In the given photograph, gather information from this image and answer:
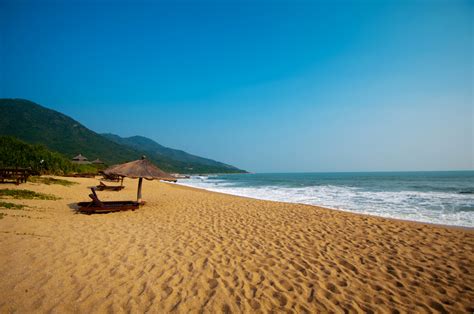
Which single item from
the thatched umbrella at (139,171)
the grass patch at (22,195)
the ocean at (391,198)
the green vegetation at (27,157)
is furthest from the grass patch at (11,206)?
the green vegetation at (27,157)

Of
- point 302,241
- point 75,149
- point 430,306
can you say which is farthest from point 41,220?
point 75,149

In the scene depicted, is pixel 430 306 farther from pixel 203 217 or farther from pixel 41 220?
pixel 41 220

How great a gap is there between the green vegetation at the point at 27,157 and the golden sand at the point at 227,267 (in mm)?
22307

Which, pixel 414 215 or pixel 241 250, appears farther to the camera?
pixel 414 215

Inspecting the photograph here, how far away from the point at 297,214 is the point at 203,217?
4489mm

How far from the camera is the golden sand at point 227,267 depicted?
3473 mm

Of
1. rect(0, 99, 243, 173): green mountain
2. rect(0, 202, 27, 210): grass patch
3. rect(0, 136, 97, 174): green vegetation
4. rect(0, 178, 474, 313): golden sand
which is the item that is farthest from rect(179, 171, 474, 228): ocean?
rect(0, 99, 243, 173): green mountain

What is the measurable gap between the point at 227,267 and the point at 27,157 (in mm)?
31233

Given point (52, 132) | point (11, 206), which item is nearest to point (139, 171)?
point (11, 206)

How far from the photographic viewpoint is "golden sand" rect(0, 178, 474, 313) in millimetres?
3473

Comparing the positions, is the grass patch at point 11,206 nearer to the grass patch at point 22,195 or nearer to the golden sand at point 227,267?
the golden sand at point 227,267

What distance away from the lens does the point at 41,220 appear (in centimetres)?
772

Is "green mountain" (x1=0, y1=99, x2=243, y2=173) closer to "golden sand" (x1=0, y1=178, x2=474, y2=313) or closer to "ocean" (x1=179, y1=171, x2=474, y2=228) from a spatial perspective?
"ocean" (x1=179, y1=171, x2=474, y2=228)

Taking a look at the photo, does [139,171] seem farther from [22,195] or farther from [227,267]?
[227,267]
